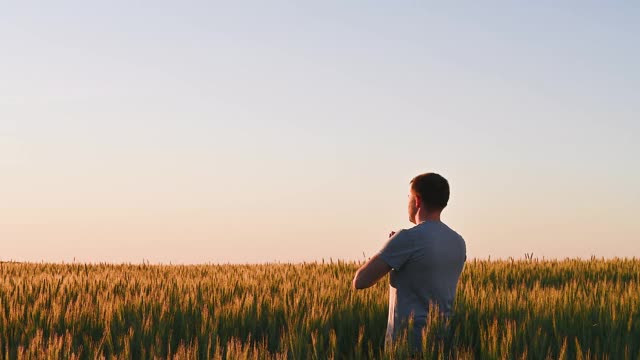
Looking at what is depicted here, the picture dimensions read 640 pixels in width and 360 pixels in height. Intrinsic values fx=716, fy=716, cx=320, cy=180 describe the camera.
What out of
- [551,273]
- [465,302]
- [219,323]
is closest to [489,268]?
[551,273]

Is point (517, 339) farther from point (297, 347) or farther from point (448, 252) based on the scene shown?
point (297, 347)

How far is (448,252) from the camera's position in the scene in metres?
5.00

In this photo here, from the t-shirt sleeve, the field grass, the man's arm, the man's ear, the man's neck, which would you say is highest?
the man's ear

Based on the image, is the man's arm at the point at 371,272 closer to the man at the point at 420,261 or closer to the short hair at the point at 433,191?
the man at the point at 420,261

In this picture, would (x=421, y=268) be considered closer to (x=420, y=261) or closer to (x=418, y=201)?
(x=420, y=261)

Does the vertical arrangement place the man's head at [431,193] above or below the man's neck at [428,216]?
above

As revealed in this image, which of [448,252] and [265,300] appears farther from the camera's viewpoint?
[265,300]

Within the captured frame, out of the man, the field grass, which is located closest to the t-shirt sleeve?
the man

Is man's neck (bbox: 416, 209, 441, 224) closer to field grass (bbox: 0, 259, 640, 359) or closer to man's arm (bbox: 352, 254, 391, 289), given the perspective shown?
man's arm (bbox: 352, 254, 391, 289)

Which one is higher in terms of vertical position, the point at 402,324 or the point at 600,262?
the point at 600,262

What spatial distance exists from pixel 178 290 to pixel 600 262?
9.73m

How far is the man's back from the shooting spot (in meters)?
4.86

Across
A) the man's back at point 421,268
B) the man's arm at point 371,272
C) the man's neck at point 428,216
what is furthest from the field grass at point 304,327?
the man's neck at point 428,216

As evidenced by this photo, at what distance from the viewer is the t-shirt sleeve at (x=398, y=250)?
4.84 metres
